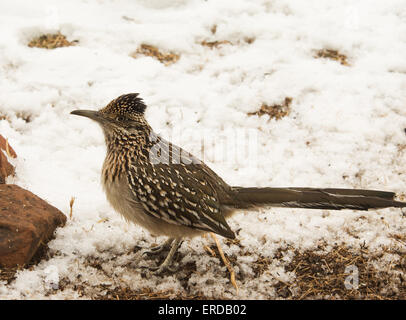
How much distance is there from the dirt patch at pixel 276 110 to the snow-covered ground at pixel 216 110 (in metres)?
0.07

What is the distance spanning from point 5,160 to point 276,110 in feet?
11.0

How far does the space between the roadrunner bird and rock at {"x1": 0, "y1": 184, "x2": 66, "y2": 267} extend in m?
0.62

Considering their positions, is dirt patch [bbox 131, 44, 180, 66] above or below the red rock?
above

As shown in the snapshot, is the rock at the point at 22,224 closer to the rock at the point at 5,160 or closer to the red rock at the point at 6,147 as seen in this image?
the rock at the point at 5,160

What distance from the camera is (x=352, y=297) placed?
11.7 feet

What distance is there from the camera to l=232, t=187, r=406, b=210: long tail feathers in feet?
11.0

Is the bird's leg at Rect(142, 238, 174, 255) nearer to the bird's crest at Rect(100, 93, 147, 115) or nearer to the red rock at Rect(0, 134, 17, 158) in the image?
the bird's crest at Rect(100, 93, 147, 115)

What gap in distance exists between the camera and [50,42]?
6605 mm

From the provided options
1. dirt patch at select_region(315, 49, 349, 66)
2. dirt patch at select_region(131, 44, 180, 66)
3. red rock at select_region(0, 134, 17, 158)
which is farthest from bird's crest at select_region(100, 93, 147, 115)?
dirt patch at select_region(315, 49, 349, 66)

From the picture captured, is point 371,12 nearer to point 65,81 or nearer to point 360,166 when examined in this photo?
point 360,166

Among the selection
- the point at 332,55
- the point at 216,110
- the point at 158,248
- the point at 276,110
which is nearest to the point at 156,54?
the point at 216,110

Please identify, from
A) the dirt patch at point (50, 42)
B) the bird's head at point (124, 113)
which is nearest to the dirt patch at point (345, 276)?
the bird's head at point (124, 113)

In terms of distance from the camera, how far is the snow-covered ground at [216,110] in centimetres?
400
